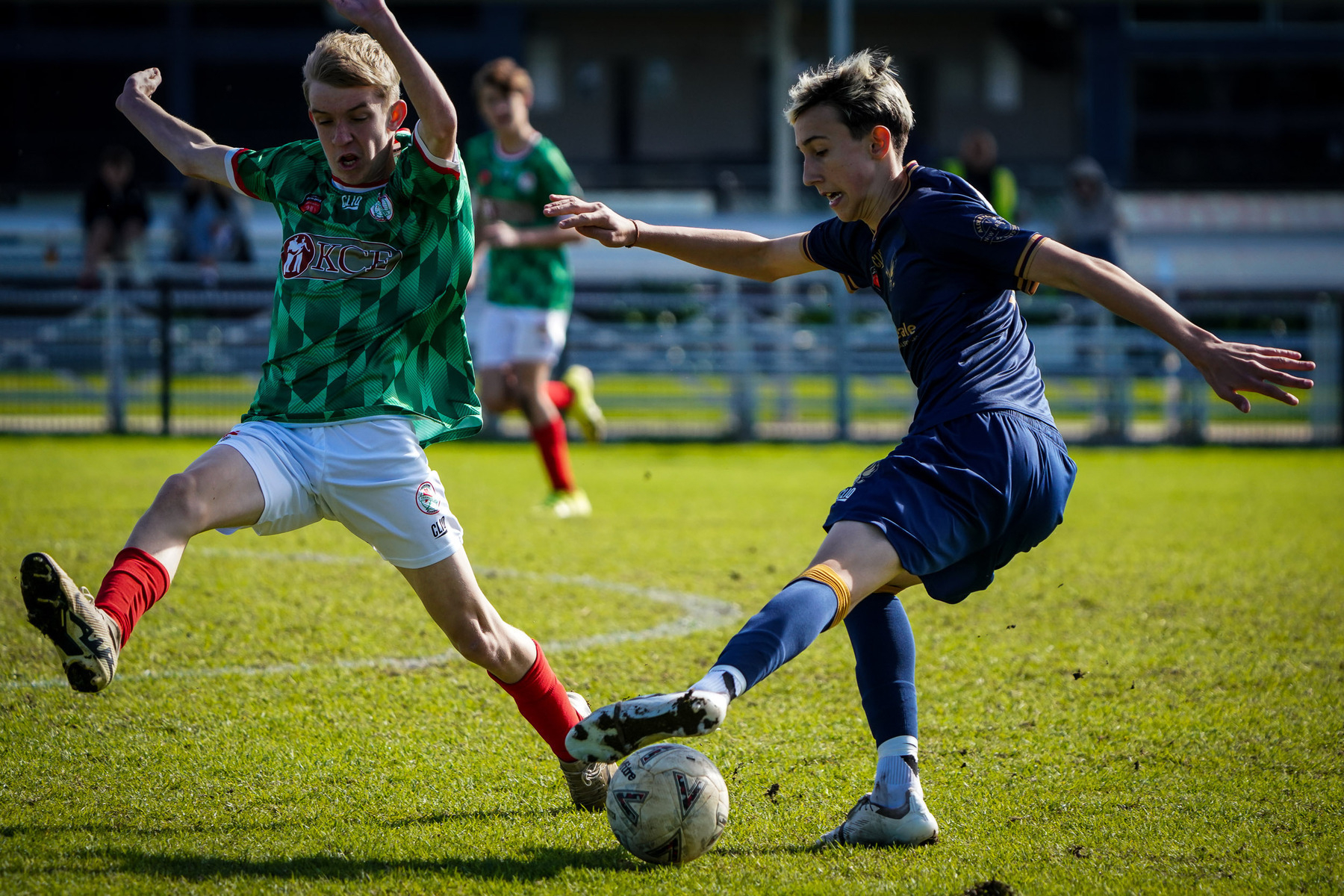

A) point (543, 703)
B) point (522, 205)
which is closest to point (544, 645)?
point (543, 703)

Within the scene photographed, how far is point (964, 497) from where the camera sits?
291cm

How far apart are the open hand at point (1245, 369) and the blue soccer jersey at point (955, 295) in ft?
1.34

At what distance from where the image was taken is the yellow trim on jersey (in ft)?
9.18

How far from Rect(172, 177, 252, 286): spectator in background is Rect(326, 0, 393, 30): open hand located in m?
11.2

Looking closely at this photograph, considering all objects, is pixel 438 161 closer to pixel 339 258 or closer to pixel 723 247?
pixel 339 258

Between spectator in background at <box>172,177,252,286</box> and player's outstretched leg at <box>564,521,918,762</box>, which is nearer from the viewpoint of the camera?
player's outstretched leg at <box>564,521,918,762</box>

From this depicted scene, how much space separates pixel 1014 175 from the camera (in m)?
24.6

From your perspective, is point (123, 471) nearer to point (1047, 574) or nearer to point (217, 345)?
point (217, 345)

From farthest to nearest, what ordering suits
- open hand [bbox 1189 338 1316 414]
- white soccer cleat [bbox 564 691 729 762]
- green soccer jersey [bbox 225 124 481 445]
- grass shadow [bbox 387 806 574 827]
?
green soccer jersey [bbox 225 124 481 445] < grass shadow [bbox 387 806 574 827] < open hand [bbox 1189 338 1316 414] < white soccer cleat [bbox 564 691 729 762]

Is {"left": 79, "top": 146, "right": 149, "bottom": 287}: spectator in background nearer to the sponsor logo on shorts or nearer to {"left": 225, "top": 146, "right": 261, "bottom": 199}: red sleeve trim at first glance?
{"left": 225, "top": 146, "right": 261, "bottom": 199}: red sleeve trim

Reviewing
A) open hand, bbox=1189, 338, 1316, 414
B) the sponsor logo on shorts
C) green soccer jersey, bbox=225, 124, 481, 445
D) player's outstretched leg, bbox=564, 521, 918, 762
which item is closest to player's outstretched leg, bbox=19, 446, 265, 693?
green soccer jersey, bbox=225, 124, 481, 445

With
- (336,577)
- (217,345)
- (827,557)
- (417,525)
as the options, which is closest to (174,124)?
(417,525)

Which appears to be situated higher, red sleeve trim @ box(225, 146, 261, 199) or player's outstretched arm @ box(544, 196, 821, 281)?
red sleeve trim @ box(225, 146, 261, 199)

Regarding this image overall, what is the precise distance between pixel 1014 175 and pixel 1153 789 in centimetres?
2259
